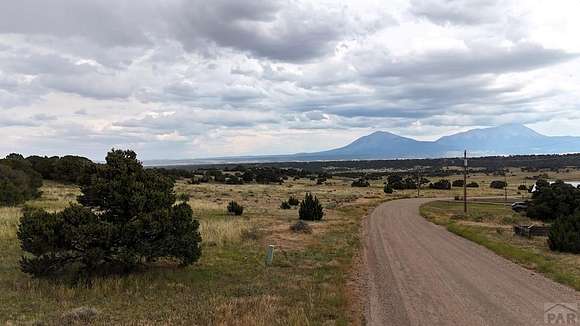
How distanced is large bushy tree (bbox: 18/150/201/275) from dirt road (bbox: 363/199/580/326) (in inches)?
230

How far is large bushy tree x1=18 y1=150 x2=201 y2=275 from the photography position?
12.6 m

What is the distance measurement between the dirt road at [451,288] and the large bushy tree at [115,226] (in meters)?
5.83

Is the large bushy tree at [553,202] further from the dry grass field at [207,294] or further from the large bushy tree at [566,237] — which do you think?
the dry grass field at [207,294]

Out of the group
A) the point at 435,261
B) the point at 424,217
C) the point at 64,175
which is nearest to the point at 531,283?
the point at 435,261

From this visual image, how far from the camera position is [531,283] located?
1357 centimetres

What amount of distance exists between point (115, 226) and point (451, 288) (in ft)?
30.0

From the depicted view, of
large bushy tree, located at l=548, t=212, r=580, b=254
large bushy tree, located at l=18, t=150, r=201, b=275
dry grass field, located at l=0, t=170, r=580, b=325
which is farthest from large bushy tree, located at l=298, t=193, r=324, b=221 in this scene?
large bushy tree, located at l=18, t=150, r=201, b=275

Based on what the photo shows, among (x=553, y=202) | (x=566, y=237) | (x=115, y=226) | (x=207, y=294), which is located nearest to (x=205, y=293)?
(x=207, y=294)

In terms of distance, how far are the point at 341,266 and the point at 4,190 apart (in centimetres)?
3044

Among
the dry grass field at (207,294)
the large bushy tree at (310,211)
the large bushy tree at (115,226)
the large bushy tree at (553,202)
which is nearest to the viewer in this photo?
the dry grass field at (207,294)

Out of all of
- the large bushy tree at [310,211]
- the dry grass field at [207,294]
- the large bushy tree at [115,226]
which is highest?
the large bushy tree at [115,226]

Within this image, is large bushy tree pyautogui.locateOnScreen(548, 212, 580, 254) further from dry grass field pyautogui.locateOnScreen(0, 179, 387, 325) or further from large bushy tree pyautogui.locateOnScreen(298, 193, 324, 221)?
large bushy tree pyautogui.locateOnScreen(298, 193, 324, 221)

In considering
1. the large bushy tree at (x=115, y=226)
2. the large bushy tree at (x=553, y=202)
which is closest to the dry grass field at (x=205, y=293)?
the large bushy tree at (x=115, y=226)

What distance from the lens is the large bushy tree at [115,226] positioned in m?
12.6
